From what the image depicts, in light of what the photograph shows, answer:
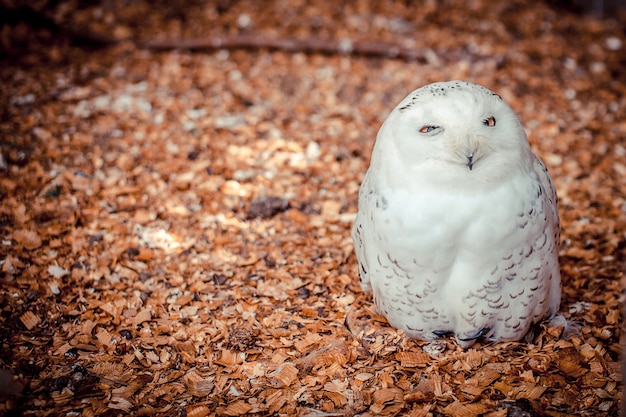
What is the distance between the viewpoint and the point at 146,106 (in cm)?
485

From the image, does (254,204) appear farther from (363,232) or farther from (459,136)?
(459,136)

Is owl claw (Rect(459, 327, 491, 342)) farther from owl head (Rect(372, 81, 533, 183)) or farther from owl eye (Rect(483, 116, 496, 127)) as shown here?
owl eye (Rect(483, 116, 496, 127))

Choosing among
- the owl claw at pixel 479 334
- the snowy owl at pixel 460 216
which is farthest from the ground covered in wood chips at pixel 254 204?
the snowy owl at pixel 460 216

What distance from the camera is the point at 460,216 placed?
2.46 m

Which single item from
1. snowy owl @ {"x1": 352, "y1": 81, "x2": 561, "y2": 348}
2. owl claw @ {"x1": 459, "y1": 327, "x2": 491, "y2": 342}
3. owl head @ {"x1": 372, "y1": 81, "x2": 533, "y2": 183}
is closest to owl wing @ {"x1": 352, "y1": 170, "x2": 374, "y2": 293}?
snowy owl @ {"x1": 352, "y1": 81, "x2": 561, "y2": 348}

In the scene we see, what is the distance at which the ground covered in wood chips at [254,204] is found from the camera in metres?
2.77

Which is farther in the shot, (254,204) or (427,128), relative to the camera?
(254,204)

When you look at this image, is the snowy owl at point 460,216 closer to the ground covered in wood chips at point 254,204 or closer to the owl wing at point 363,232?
the owl wing at point 363,232

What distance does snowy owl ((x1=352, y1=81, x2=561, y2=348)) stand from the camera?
7.92 ft

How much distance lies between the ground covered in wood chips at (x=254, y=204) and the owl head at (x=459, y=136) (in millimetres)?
924

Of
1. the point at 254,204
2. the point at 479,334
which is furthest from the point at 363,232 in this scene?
the point at 254,204

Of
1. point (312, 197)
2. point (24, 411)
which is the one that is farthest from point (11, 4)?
point (24, 411)

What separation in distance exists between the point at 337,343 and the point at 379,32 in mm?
3772

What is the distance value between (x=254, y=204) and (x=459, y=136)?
1859mm
